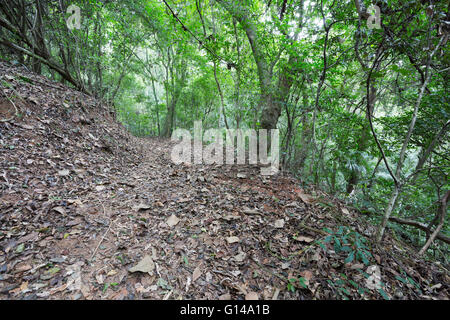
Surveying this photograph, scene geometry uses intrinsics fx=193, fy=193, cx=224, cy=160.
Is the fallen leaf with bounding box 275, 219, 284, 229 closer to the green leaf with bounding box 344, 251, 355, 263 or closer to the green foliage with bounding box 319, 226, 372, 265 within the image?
the green foliage with bounding box 319, 226, 372, 265

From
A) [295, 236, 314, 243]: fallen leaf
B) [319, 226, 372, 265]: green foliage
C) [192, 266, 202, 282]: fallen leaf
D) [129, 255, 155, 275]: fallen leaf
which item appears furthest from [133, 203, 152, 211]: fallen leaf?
[319, 226, 372, 265]: green foliage

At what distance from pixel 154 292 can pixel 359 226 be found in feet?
8.31

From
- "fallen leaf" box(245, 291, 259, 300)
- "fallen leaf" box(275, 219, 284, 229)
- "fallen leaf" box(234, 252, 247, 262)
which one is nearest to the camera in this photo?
"fallen leaf" box(245, 291, 259, 300)

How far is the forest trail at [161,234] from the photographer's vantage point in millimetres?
1646

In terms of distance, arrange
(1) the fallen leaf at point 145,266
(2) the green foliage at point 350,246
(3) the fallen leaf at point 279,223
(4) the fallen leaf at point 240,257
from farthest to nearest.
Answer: (3) the fallen leaf at point 279,223, (4) the fallen leaf at point 240,257, (2) the green foliage at point 350,246, (1) the fallen leaf at point 145,266

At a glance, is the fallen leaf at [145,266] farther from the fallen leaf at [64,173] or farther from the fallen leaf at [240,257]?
the fallen leaf at [64,173]

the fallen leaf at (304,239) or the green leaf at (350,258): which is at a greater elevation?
the green leaf at (350,258)

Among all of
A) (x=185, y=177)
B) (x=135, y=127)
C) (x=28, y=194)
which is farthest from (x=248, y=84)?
(x=135, y=127)

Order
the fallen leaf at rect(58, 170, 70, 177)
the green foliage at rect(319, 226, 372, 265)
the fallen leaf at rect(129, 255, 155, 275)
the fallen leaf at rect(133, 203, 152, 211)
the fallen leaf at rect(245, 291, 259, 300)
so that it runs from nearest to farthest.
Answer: the fallen leaf at rect(245, 291, 259, 300)
the fallen leaf at rect(129, 255, 155, 275)
the green foliage at rect(319, 226, 372, 265)
the fallen leaf at rect(133, 203, 152, 211)
the fallen leaf at rect(58, 170, 70, 177)

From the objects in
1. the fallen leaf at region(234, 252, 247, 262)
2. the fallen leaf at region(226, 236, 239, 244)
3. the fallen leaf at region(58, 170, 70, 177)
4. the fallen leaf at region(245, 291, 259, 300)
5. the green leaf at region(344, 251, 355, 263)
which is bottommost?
the fallen leaf at region(245, 291, 259, 300)

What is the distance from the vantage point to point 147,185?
3451 mm

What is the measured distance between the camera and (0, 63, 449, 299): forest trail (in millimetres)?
1646

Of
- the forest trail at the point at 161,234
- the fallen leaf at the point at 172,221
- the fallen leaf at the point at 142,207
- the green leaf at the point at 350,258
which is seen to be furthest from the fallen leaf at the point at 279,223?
the fallen leaf at the point at 142,207

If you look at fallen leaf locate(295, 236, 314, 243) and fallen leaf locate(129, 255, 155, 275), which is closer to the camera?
fallen leaf locate(129, 255, 155, 275)
